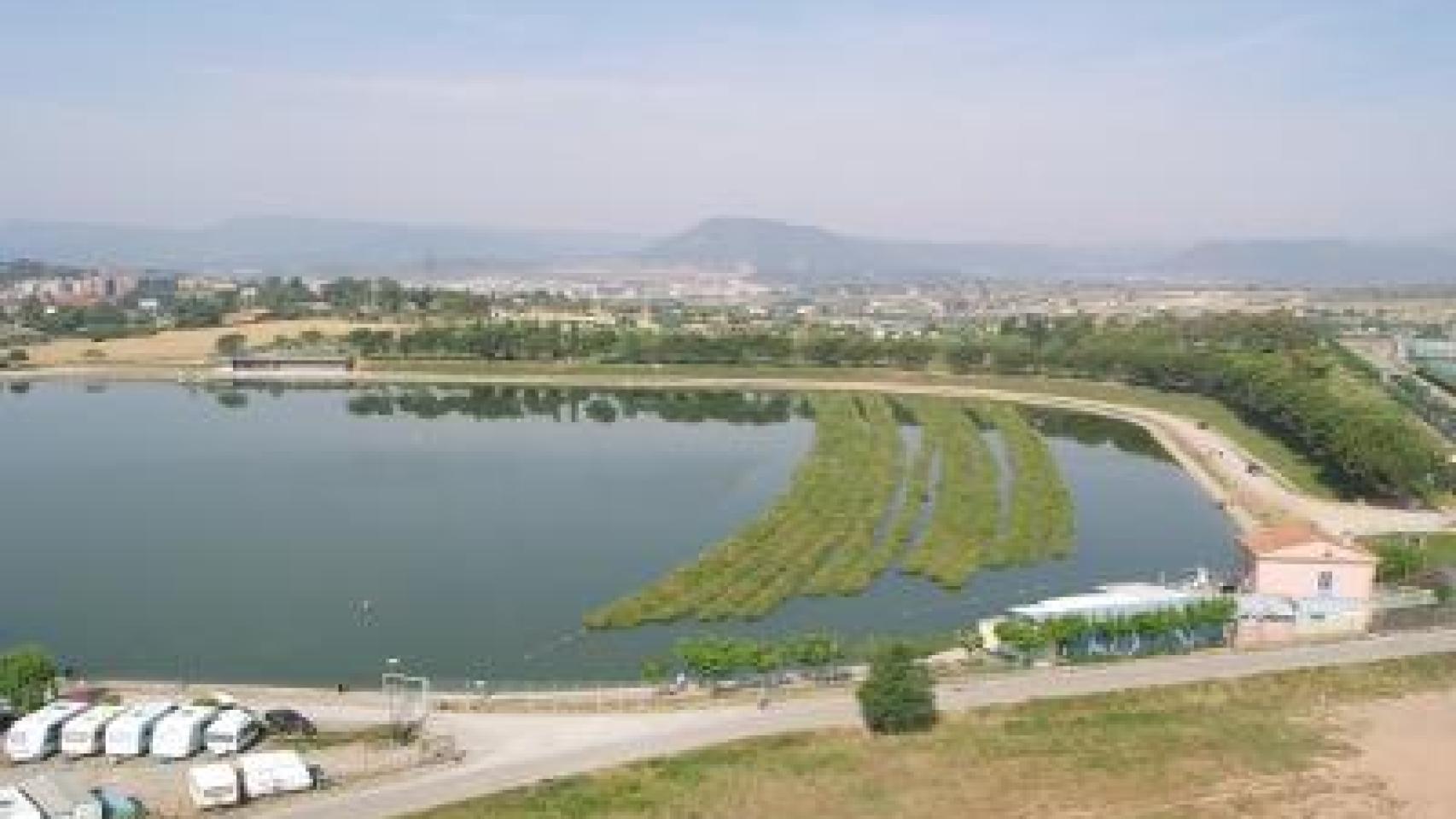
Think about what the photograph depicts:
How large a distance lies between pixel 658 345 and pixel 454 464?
115 ft

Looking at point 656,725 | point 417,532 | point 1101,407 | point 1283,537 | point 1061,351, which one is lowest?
point 417,532

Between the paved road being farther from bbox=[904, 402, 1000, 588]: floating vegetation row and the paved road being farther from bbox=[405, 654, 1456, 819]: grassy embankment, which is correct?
bbox=[904, 402, 1000, 588]: floating vegetation row

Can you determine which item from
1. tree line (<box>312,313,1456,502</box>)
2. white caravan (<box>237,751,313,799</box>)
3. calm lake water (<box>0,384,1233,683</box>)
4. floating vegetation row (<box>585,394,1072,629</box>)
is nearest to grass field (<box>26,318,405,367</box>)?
tree line (<box>312,313,1456,502</box>)

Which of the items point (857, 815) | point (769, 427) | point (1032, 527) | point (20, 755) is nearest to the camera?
point (857, 815)

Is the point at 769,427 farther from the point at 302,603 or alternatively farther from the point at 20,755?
the point at 20,755

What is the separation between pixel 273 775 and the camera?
22.3 m

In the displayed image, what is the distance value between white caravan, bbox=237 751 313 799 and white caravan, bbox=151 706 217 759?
5.44ft

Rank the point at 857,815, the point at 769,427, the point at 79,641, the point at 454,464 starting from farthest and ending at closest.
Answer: the point at 769,427, the point at 454,464, the point at 79,641, the point at 857,815

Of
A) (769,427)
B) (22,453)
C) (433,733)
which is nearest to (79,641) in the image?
(433,733)

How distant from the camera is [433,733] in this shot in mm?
24938

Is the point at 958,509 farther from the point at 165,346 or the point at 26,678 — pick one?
the point at 165,346

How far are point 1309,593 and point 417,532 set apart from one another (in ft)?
84.8

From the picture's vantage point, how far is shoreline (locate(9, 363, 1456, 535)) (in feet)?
155

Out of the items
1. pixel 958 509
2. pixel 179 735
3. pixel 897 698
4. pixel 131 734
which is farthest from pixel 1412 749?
pixel 958 509
